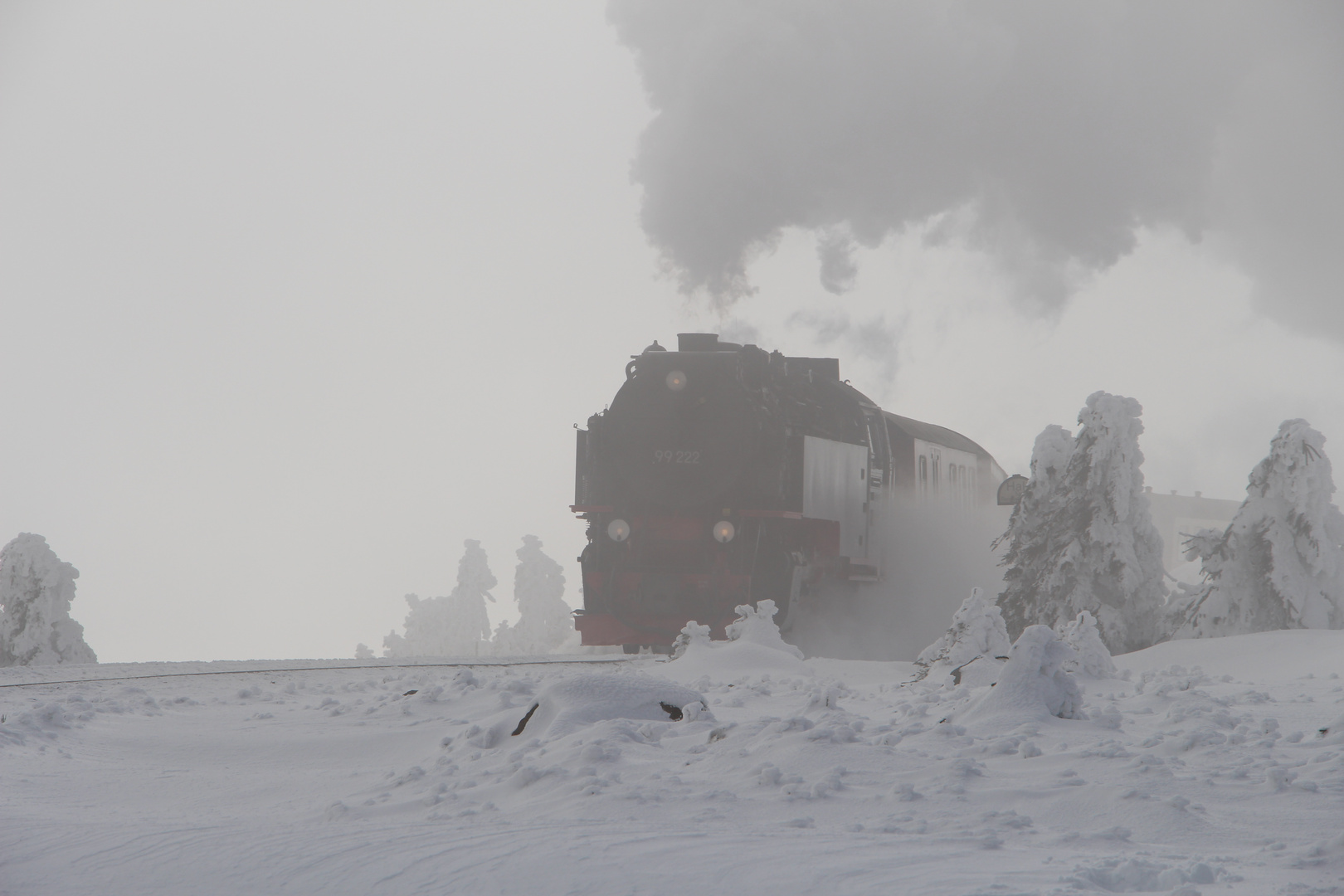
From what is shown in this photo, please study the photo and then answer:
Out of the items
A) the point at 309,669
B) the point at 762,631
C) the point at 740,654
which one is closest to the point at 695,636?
the point at 762,631

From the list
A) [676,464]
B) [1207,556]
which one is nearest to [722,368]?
[676,464]

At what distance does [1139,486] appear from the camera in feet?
53.9

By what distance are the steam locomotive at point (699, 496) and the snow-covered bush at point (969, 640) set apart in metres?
4.46

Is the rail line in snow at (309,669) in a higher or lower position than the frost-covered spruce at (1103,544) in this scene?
lower

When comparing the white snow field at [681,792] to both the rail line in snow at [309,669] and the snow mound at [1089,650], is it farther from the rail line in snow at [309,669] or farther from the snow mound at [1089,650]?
the rail line in snow at [309,669]

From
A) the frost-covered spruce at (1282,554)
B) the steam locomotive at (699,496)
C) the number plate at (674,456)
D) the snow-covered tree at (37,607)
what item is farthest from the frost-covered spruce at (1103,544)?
the snow-covered tree at (37,607)

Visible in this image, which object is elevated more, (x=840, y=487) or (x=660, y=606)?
(x=840, y=487)

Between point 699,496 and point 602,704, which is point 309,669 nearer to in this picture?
point 699,496

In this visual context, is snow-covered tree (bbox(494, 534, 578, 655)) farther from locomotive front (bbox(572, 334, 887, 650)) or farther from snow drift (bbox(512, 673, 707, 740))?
snow drift (bbox(512, 673, 707, 740))

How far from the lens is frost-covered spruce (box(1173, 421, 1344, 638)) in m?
14.4

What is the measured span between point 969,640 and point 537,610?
22.1 m

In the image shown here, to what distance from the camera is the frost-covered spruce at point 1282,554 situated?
47.1 feet

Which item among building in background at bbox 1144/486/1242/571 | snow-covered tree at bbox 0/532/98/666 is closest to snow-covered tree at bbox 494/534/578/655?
snow-covered tree at bbox 0/532/98/666

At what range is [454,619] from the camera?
3269 cm
